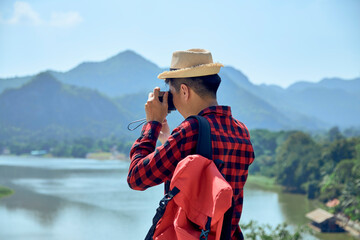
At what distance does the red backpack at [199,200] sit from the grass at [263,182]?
27789 millimetres

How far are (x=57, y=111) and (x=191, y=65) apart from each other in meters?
87.9

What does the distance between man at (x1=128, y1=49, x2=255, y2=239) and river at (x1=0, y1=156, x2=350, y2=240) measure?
47.1ft

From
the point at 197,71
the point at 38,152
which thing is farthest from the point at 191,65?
the point at 38,152

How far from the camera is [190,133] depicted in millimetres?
1003

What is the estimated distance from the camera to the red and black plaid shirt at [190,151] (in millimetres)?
1009

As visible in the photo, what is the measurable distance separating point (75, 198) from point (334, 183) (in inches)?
551

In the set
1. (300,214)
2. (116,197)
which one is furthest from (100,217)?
(300,214)

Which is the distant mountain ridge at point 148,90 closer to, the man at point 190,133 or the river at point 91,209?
the river at point 91,209

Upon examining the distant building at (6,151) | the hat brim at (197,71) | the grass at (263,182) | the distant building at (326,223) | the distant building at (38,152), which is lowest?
the distant building at (6,151)

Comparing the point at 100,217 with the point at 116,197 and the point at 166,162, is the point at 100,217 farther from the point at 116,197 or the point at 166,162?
the point at 166,162

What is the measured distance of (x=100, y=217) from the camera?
1870cm

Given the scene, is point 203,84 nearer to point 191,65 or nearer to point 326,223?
point 191,65

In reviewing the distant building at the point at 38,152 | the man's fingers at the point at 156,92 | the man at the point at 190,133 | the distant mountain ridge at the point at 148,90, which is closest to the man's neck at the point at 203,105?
the man at the point at 190,133

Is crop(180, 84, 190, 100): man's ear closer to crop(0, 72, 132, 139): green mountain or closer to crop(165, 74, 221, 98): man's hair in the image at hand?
crop(165, 74, 221, 98): man's hair
